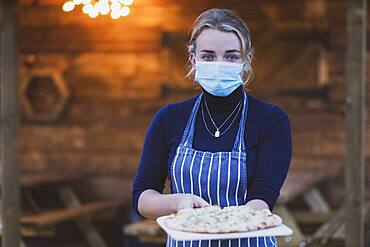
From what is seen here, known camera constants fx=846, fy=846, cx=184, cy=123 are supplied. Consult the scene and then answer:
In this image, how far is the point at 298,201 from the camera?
8.17 metres

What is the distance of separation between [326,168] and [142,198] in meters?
5.57

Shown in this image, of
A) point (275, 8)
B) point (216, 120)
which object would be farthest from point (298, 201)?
point (216, 120)

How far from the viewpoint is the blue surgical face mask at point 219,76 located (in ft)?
8.71

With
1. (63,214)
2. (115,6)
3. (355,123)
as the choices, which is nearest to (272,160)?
(115,6)

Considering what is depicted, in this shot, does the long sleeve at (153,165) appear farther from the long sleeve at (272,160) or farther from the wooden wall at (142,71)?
the wooden wall at (142,71)

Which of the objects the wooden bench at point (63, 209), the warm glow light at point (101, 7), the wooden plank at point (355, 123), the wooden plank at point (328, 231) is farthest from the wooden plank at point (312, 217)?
the warm glow light at point (101, 7)

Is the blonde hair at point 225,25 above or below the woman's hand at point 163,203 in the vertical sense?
above

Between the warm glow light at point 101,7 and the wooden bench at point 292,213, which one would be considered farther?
the wooden bench at point 292,213

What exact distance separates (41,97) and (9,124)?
88.3 inches

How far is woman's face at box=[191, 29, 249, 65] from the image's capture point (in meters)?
2.59

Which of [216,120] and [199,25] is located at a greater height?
[199,25]

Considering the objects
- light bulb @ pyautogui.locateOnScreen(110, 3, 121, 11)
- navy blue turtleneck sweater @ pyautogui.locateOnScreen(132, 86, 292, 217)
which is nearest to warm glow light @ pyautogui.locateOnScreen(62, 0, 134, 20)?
light bulb @ pyautogui.locateOnScreen(110, 3, 121, 11)

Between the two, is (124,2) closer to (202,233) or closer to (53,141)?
(53,141)

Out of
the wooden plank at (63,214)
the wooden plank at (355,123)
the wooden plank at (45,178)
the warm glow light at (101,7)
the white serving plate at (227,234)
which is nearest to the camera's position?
the white serving plate at (227,234)
